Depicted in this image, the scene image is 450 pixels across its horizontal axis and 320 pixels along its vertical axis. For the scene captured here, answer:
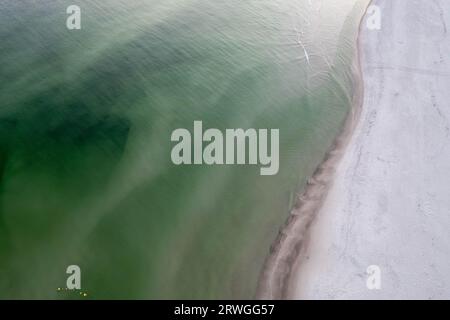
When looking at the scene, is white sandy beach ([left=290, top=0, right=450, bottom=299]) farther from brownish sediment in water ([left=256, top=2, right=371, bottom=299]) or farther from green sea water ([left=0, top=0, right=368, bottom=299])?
green sea water ([left=0, top=0, right=368, bottom=299])

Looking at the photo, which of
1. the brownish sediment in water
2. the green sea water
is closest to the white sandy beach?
the brownish sediment in water

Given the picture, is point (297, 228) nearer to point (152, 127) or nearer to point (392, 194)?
point (392, 194)

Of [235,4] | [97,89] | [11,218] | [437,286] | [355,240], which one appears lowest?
[437,286]

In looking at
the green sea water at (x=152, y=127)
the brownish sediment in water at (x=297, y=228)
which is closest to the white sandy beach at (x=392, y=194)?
the brownish sediment in water at (x=297, y=228)

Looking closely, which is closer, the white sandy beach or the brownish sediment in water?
the brownish sediment in water

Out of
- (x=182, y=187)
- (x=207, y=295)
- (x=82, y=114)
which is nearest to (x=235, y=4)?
(x=82, y=114)

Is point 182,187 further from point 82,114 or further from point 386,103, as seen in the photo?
point 386,103
